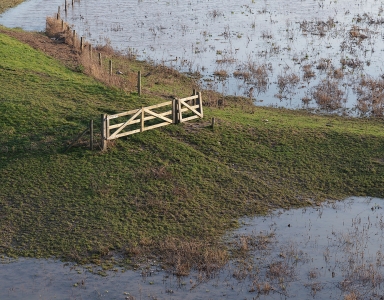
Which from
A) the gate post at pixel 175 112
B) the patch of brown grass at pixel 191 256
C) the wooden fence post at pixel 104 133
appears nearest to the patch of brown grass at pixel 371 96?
the gate post at pixel 175 112

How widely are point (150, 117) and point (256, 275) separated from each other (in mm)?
9991

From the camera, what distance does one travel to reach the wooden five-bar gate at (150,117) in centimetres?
2347

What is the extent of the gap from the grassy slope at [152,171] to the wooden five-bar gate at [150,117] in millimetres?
443

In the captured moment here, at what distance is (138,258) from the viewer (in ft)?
57.9

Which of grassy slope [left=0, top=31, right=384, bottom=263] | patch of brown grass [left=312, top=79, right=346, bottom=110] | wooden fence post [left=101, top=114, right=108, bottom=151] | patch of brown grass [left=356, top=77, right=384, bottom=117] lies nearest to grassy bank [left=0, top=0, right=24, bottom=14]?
grassy slope [left=0, top=31, right=384, bottom=263]

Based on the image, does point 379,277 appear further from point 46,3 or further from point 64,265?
point 46,3

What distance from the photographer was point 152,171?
22.4 m

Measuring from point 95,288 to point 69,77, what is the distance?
18.4 metres

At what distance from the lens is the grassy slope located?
62.7 feet

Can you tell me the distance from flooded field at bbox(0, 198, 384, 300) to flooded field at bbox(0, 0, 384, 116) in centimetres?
1337

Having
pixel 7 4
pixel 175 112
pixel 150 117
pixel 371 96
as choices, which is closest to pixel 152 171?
pixel 150 117

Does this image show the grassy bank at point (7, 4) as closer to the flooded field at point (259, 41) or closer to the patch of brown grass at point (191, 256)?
the flooded field at point (259, 41)

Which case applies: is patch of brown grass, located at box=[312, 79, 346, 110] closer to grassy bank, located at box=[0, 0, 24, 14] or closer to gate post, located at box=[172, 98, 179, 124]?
gate post, located at box=[172, 98, 179, 124]

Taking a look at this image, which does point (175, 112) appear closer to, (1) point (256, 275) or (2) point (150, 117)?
(2) point (150, 117)
